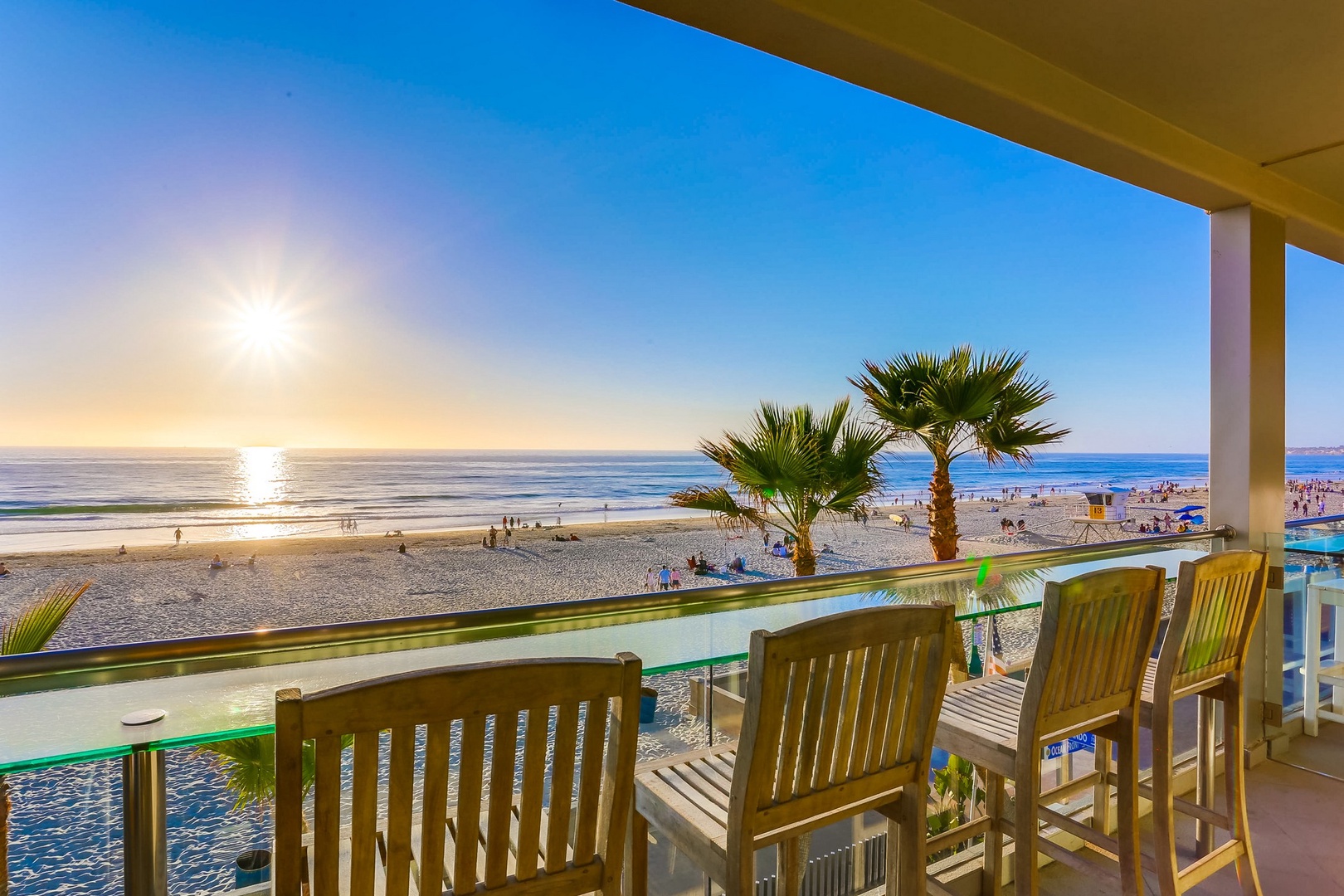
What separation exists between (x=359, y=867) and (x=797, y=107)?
22.5 metres

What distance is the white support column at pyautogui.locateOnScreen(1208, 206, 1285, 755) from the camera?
2.67 m

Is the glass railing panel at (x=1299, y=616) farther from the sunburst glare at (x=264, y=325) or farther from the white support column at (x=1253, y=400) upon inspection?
the sunburst glare at (x=264, y=325)

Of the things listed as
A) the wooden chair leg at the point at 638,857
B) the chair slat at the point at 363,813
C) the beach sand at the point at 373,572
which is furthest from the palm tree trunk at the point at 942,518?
the beach sand at the point at 373,572

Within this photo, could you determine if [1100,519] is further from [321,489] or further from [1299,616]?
[321,489]

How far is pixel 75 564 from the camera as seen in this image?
14.8 metres

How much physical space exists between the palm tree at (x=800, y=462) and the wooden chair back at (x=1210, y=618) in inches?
123

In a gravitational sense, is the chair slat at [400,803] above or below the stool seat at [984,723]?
above

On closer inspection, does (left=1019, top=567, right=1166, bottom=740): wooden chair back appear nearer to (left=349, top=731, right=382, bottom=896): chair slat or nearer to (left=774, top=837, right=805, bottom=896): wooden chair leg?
(left=774, top=837, right=805, bottom=896): wooden chair leg

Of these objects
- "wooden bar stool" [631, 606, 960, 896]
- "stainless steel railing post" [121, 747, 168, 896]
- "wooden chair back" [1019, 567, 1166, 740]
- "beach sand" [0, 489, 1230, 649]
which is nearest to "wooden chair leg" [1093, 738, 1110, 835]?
"wooden chair back" [1019, 567, 1166, 740]

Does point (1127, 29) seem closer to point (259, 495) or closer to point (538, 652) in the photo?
point (538, 652)

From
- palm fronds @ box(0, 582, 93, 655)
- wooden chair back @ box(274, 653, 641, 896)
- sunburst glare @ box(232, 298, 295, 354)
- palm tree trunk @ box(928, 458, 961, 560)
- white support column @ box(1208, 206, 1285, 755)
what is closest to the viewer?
wooden chair back @ box(274, 653, 641, 896)

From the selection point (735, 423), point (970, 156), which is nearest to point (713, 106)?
point (970, 156)

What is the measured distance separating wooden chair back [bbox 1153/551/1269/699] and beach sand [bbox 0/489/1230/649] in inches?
426

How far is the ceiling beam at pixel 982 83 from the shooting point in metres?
1.60
